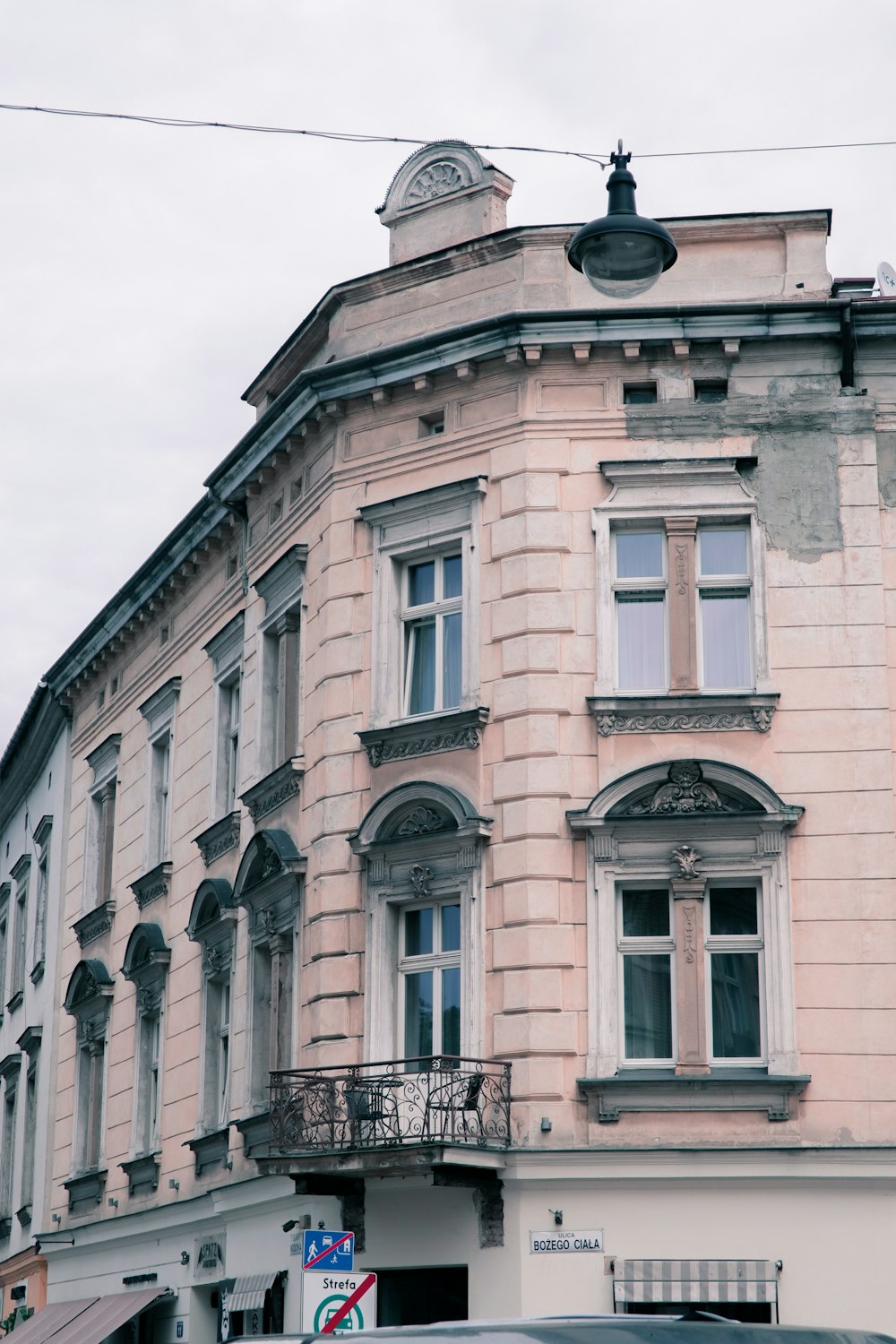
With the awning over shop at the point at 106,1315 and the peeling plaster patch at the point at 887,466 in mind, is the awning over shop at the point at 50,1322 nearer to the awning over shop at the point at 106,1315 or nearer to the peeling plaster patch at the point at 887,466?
the awning over shop at the point at 106,1315

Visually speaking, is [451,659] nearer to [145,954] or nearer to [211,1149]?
[211,1149]

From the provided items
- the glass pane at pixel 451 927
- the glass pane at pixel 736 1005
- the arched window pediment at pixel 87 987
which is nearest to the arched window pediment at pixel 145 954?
the arched window pediment at pixel 87 987

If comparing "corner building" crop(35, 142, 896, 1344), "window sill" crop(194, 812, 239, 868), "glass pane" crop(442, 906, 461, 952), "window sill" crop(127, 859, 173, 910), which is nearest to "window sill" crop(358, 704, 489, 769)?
"corner building" crop(35, 142, 896, 1344)

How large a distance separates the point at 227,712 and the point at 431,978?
694cm

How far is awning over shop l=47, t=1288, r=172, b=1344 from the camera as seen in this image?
26.2 meters

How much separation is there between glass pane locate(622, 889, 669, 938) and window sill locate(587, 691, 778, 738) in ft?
5.37

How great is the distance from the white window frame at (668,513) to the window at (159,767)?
31.1 ft

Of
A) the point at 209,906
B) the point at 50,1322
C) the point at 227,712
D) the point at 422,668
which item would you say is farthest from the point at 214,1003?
the point at 50,1322

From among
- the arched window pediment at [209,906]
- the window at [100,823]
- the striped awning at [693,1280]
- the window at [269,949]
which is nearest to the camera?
the striped awning at [693,1280]

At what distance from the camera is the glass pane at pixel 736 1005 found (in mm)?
19406

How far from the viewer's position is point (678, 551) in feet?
67.9

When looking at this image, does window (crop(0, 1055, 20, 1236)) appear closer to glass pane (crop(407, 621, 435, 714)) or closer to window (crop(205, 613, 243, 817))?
window (crop(205, 613, 243, 817))

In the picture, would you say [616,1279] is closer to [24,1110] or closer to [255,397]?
[255,397]

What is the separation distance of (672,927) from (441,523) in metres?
5.10
